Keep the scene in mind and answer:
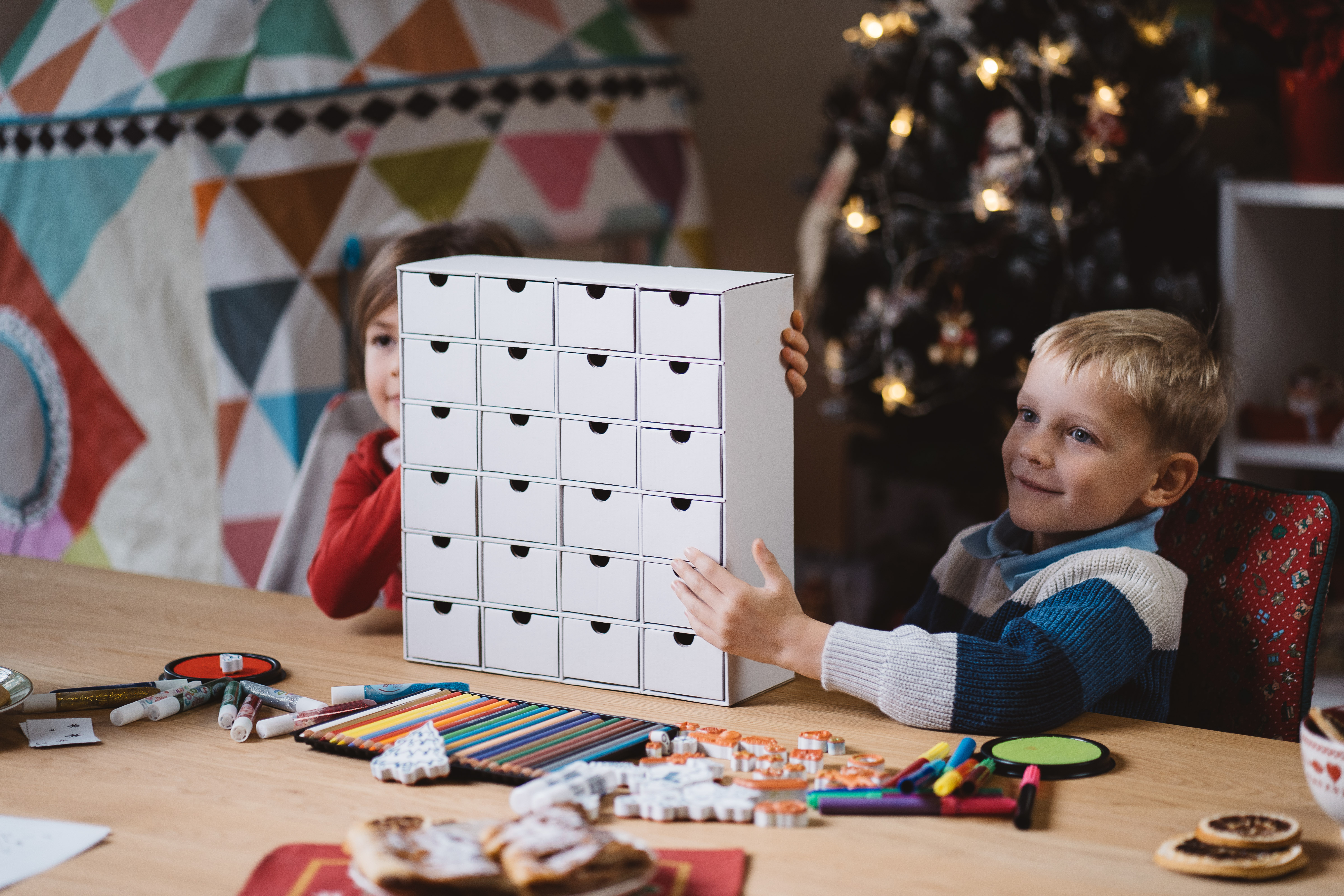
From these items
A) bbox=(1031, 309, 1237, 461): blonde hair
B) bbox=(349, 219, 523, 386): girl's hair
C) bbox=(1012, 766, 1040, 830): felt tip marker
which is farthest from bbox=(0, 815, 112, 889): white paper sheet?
bbox=(1031, 309, 1237, 461): blonde hair

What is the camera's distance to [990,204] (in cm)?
234

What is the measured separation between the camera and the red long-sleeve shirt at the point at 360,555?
143 centimetres

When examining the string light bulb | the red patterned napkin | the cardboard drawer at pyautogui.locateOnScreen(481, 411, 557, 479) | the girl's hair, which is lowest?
the red patterned napkin

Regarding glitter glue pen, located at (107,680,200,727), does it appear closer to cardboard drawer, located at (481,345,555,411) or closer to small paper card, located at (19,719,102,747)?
small paper card, located at (19,719,102,747)

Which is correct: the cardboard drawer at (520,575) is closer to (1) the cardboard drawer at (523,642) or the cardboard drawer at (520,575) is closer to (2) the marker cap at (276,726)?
(1) the cardboard drawer at (523,642)

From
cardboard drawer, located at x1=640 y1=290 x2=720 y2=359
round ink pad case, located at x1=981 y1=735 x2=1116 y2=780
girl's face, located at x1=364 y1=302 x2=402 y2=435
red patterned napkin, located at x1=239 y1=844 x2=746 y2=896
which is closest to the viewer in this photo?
red patterned napkin, located at x1=239 y1=844 x2=746 y2=896

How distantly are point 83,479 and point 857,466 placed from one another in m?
Result: 1.52

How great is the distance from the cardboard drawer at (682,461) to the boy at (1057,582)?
0.20ft

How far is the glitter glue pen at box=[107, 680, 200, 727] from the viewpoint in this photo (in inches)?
45.1

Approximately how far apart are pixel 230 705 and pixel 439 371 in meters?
0.35

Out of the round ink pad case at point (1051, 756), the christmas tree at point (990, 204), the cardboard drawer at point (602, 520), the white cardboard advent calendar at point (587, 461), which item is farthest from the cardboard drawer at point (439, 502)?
the christmas tree at point (990, 204)

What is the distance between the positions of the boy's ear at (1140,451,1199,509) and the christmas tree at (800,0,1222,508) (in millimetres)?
887

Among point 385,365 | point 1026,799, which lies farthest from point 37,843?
point 385,365

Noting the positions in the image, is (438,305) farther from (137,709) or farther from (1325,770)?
(1325,770)
